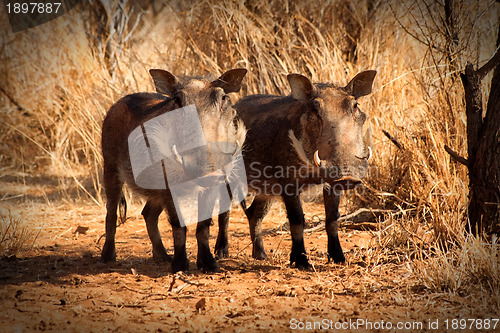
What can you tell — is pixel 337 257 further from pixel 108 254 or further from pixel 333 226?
pixel 108 254

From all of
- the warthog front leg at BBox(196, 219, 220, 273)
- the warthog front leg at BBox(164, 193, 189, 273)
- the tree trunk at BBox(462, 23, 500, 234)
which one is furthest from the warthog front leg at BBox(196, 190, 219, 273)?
the tree trunk at BBox(462, 23, 500, 234)

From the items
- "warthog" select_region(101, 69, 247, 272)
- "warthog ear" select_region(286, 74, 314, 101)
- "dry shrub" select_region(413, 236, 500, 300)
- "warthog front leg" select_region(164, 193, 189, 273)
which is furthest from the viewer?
"warthog ear" select_region(286, 74, 314, 101)

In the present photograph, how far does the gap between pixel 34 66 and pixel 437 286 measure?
23.0 ft

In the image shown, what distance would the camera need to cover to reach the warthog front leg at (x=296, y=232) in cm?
401

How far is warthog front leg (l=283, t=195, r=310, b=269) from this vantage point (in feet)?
13.1

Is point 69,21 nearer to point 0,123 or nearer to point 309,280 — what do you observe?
point 0,123

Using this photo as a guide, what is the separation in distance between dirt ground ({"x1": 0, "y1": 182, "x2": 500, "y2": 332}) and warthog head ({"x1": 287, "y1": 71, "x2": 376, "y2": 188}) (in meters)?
0.68

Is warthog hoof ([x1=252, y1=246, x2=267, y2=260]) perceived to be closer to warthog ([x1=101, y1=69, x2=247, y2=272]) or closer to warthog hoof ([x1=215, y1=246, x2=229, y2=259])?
warthog hoof ([x1=215, y1=246, x2=229, y2=259])

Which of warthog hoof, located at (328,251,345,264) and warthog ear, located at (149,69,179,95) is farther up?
warthog ear, located at (149,69,179,95)

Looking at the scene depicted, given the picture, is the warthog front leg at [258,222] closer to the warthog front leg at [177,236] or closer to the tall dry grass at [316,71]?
the warthog front leg at [177,236]

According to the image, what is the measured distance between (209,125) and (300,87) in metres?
0.80

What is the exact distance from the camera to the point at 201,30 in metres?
6.55

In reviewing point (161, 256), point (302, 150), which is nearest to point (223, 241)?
point (161, 256)

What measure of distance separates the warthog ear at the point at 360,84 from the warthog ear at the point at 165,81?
1.23m
